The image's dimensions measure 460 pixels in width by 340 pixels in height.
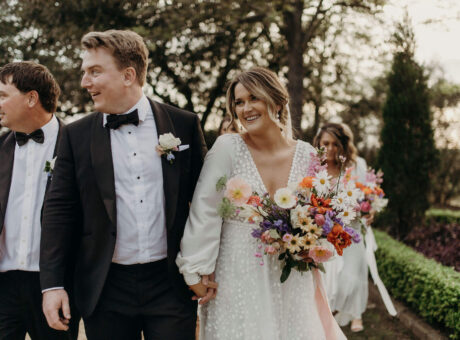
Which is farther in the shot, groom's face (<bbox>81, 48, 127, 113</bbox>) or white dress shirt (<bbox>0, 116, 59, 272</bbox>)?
white dress shirt (<bbox>0, 116, 59, 272</bbox>)

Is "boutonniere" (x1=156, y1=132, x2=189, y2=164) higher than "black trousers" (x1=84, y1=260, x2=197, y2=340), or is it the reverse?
"boutonniere" (x1=156, y1=132, x2=189, y2=164)

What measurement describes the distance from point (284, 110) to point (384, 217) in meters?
6.24

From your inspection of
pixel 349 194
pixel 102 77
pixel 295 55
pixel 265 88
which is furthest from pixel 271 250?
pixel 295 55

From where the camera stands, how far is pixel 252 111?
297 cm

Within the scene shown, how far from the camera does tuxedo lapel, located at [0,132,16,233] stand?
2.98 metres

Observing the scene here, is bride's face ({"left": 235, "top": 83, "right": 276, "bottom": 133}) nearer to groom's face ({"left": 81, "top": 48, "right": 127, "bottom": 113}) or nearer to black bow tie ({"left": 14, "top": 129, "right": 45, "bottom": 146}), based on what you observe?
groom's face ({"left": 81, "top": 48, "right": 127, "bottom": 113})

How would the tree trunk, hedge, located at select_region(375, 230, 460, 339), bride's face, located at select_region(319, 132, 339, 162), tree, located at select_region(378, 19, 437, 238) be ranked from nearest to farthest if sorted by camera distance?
1. hedge, located at select_region(375, 230, 460, 339)
2. bride's face, located at select_region(319, 132, 339, 162)
3. tree, located at select_region(378, 19, 437, 238)
4. the tree trunk

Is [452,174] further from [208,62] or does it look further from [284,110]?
[284,110]

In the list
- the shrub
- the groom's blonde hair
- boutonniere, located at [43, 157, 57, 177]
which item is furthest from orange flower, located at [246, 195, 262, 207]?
the shrub

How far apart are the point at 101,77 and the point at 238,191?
1.00 m

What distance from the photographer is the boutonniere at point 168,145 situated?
103 inches

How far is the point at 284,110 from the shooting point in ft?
10.3

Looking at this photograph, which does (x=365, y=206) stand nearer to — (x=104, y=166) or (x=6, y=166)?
(x=104, y=166)

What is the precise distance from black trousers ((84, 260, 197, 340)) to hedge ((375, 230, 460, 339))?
308 cm
